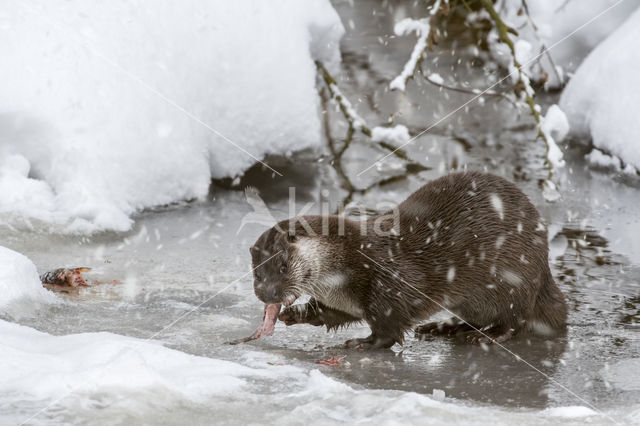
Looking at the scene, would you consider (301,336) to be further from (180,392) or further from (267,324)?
(180,392)

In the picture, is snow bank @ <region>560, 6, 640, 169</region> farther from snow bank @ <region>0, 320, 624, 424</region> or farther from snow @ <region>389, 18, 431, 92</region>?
snow bank @ <region>0, 320, 624, 424</region>

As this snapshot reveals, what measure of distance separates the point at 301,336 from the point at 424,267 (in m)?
0.66

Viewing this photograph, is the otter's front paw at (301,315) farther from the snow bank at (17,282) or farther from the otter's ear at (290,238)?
the snow bank at (17,282)

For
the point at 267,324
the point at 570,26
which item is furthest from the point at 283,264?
the point at 570,26

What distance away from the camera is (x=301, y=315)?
13.3 feet

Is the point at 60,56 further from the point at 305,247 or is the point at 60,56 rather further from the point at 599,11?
the point at 599,11

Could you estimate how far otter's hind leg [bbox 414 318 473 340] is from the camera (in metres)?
4.21

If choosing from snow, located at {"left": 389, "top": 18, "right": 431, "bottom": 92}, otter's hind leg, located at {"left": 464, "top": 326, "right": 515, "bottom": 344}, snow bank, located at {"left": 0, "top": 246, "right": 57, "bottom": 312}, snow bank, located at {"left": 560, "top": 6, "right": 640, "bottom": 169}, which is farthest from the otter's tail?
snow bank, located at {"left": 560, "top": 6, "right": 640, "bottom": 169}

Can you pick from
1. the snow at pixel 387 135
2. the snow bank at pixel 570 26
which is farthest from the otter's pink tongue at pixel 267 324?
the snow bank at pixel 570 26

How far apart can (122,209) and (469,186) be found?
2454mm

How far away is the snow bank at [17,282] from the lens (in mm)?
3750

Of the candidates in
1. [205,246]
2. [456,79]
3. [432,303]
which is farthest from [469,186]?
[456,79]

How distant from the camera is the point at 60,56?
19.4 feet

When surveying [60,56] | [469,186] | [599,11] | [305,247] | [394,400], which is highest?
[599,11]
